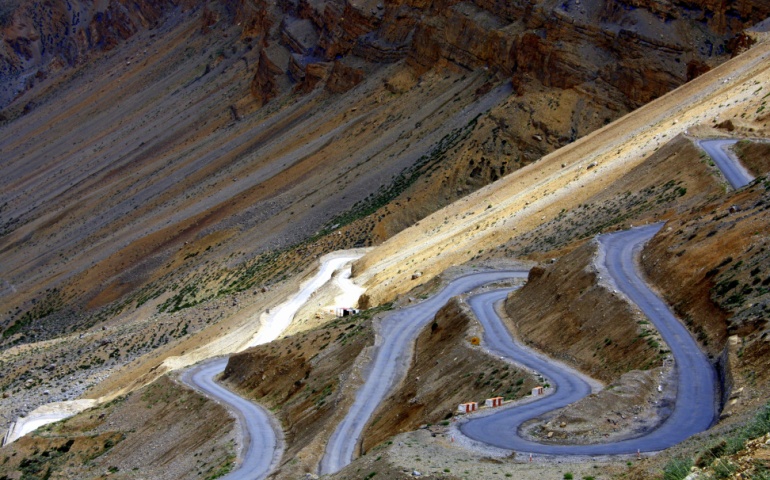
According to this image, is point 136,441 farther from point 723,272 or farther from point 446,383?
point 723,272

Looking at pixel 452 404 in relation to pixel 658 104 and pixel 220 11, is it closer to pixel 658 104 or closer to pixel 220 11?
pixel 658 104

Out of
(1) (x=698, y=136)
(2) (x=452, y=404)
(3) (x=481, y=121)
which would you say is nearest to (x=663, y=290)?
(2) (x=452, y=404)

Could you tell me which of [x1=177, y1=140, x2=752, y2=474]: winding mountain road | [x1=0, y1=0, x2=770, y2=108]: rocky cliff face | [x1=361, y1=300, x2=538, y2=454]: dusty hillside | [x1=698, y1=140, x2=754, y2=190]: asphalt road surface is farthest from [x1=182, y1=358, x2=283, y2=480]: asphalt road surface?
[x1=0, y1=0, x2=770, y2=108]: rocky cliff face

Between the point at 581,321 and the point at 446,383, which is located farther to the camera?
the point at 581,321

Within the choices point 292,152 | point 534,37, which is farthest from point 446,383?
point 292,152

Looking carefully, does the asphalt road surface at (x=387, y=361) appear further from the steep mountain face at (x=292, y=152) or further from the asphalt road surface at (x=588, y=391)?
the steep mountain face at (x=292, y=152)

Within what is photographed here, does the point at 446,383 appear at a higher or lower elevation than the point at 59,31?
lower

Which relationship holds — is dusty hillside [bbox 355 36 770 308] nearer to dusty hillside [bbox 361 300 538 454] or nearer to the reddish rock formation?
dusty hillside [bbox 361 300 538 454]
